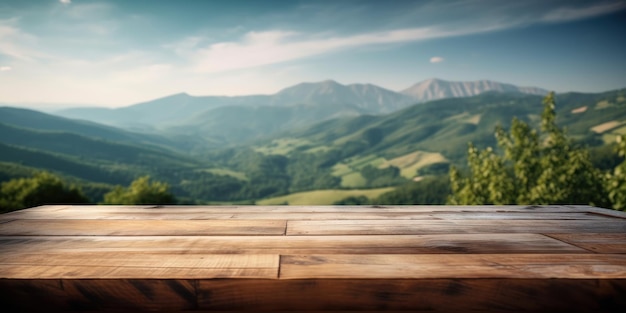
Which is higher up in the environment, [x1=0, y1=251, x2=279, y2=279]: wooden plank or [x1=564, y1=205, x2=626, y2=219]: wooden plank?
[x1=0, y1=251, x2=279, y2=279]: wooden plank

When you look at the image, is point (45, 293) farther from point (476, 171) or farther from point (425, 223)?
point (476, 171)

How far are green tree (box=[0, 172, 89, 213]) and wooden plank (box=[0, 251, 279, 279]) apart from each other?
48.6 metres

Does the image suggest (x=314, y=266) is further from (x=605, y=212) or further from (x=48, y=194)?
(x=48, y=194)

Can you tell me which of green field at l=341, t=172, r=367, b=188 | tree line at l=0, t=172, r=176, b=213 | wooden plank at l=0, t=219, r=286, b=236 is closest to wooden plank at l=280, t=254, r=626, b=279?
wooden plank at l=0, t=219, r=286, b=236

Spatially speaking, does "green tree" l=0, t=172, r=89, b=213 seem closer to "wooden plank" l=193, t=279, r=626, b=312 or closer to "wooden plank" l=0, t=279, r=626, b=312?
"wooden plank" l=0, t=279, r=626, b=312

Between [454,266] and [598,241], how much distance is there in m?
0.99

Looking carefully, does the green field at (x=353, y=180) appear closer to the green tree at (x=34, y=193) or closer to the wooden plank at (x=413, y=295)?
the green tree at (x=34, y=193)

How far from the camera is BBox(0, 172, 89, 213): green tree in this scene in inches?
1522

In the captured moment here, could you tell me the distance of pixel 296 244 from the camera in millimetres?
1590

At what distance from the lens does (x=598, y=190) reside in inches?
803

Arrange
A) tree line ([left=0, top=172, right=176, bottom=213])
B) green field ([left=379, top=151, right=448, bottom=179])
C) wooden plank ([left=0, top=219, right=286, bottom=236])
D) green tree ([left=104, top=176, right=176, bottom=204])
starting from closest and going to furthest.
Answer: wooden plank ([left=0, top=219, right=286, bottom=236]) → tree line ([left=0, top=172, right=176, bottom=213]) → green tree ([left=104, top=176, right=176, bottom=204]) → green field ([left=379, top=151, right=448, bottom=179])

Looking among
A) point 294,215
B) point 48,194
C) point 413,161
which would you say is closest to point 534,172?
point 294,215

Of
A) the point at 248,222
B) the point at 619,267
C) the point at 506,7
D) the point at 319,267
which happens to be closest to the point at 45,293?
the point at 319,267

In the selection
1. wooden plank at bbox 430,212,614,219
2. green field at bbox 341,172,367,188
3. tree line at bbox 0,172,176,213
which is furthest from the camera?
green field at bbox 341,172,367,188
